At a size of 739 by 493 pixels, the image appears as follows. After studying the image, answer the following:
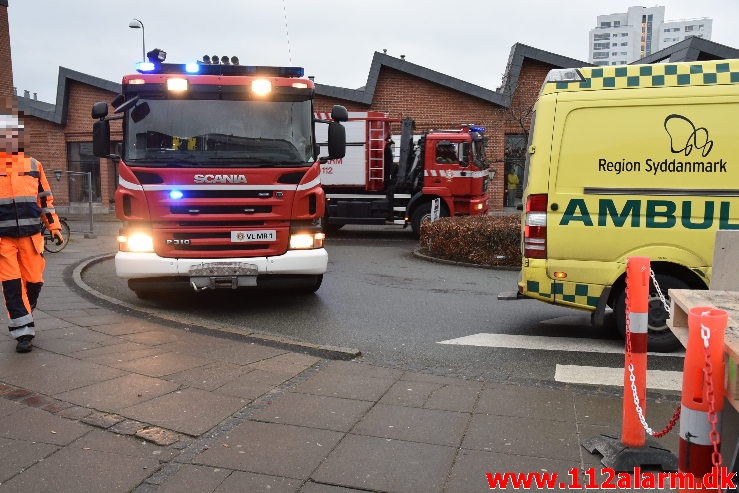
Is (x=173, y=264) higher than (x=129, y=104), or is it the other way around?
(x=129, y=104)

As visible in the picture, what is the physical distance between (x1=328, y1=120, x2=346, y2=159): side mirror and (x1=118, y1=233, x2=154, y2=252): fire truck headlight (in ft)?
8.02

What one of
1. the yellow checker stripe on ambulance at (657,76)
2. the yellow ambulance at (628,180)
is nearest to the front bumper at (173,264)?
the yellow ambulance at (628,180)

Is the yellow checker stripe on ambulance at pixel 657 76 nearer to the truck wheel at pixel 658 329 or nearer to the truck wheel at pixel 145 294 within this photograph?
the truck wheel at pixel 658 329

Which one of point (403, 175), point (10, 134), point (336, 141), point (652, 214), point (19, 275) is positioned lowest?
point (19, 275)

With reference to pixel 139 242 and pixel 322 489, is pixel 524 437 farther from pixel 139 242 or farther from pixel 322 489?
pixel 139 242

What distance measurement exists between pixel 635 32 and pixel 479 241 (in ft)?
503

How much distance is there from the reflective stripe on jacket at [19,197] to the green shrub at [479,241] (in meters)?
8.15

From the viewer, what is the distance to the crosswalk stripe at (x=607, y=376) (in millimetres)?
4957

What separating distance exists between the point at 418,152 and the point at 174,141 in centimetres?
1042

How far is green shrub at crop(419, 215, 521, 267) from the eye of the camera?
1199cm

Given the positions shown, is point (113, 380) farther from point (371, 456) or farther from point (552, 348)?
point (552, 348)

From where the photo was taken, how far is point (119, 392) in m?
4.51

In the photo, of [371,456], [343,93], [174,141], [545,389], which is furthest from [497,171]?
[371,456]

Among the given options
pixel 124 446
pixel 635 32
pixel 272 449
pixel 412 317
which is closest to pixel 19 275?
pixel 124 446
